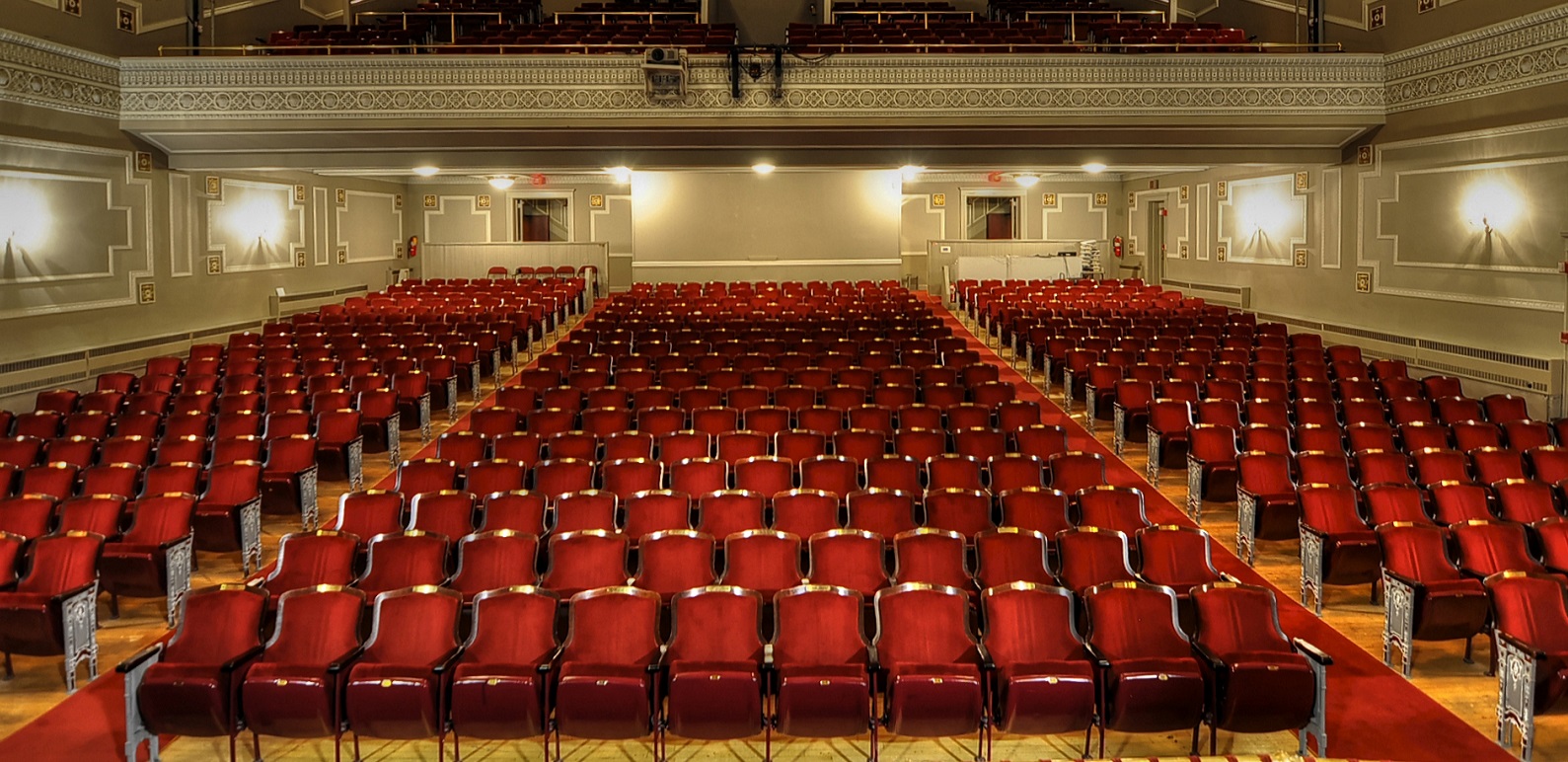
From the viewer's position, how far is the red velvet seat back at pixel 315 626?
182 inches

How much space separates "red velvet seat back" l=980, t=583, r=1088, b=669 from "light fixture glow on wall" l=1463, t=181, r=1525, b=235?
8.58m

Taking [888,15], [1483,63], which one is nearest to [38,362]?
[888,15]

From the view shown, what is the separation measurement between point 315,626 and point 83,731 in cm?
101

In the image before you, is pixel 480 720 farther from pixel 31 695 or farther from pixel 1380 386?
pixel 1380 386

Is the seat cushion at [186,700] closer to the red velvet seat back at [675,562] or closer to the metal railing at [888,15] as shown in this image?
the red velvet seat back at [675,562]

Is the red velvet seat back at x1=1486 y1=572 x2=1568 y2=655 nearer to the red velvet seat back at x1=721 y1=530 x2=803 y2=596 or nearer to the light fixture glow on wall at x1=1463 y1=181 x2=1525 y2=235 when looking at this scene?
the red velvet seat back at x1=721 y1=530 x2=803 y2=596

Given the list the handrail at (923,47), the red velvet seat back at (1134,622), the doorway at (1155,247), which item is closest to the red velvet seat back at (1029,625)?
the red velvet seat back at (1134,622)

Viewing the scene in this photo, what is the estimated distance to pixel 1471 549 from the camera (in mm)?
5645

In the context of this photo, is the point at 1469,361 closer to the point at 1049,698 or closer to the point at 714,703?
the point at 1049,698

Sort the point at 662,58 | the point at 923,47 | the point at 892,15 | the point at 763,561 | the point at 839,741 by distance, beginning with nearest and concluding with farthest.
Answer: the point at 839,741 < the point at 763,561 < the point at 662,58 < the point at 923,47 < the point at 892,15

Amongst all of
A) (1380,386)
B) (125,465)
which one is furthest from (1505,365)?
(125,465)

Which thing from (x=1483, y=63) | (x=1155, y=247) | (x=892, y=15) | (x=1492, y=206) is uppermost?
(x=892, y=15)

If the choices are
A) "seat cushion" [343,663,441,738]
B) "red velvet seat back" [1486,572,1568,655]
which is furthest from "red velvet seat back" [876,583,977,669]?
"red velvet seat back" [1486,572,1568,655]

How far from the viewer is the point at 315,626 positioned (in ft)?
15.4
